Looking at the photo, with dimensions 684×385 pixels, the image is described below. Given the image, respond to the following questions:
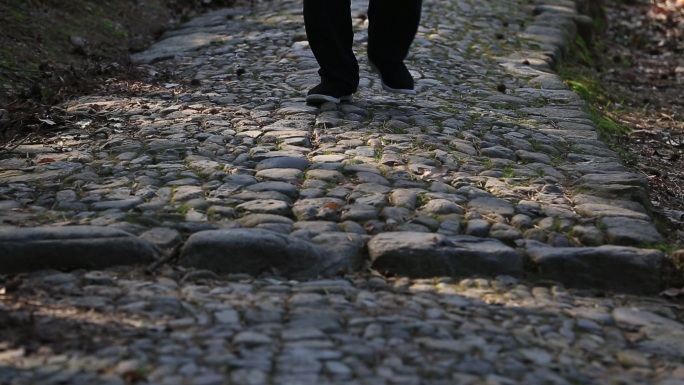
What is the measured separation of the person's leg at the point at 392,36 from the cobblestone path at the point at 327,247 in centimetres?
15

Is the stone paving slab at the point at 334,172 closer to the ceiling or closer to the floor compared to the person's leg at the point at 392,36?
closer to the floor

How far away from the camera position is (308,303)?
303cm

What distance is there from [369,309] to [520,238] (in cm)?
80

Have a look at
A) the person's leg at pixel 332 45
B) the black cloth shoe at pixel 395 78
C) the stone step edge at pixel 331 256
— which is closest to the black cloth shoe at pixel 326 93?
the person's leg at pixel 332 45

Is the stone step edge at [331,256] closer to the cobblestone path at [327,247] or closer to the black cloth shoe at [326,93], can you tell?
the cobblestone path at [327,247]

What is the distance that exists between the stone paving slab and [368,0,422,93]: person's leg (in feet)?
0.46

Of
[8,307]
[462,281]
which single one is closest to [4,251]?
[8,307]

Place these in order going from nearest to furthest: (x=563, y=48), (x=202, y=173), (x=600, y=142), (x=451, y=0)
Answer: (x=202, y=173) < (x=600, y=142) < (x=563, y=48) < (x=451, y=0)

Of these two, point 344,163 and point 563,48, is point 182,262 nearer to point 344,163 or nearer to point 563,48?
point 344,163

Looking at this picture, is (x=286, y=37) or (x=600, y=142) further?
(x=286, y=37)

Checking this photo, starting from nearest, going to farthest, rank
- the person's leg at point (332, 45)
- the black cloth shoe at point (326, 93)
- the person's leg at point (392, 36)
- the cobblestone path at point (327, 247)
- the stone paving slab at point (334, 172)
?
the cobblestone path at point (327, 247) < the stone paving slab at point (334, 172) < the person's leg at point (332, 45) < the person's leg at point (392, 36) < the black cloth shoe at point (326, 93)

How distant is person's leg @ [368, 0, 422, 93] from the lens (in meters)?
5.05

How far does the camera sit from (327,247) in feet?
11.2

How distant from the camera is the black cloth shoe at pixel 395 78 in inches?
208
